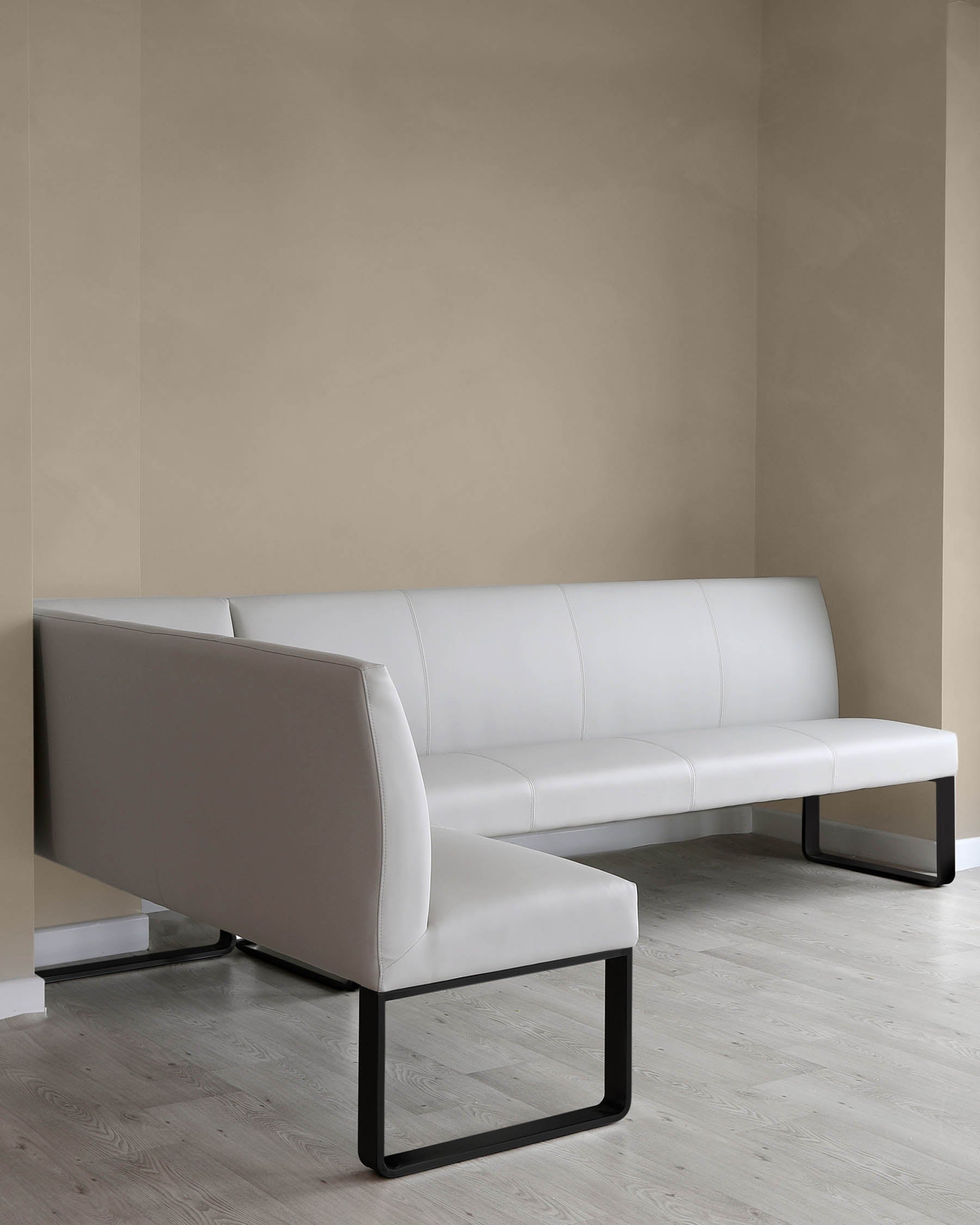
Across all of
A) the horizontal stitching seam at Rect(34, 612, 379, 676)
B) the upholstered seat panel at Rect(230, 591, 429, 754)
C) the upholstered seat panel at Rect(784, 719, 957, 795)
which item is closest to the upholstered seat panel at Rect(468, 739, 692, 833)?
the upholstered seat panel at Rect(230, 591, 429, 754)

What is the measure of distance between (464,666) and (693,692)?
864mm

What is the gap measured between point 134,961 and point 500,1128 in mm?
1314

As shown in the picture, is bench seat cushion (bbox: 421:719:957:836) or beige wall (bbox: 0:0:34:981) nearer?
beige wall (bbox: 0:0:34:981)

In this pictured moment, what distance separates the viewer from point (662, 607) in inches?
175

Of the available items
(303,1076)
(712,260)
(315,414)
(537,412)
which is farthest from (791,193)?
(303,1076)

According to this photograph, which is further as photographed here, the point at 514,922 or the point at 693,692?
the point at 693,692

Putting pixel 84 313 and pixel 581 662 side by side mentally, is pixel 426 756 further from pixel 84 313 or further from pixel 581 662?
pixel 84 313

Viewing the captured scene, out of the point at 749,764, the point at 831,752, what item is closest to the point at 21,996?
the point at 749,764

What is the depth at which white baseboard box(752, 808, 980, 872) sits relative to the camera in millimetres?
4539

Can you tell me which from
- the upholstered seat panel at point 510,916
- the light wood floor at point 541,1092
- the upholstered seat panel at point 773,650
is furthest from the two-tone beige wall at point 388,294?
the upholstered seat panel at point 510,916

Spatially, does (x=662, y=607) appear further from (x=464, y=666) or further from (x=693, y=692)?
(x=464, y=666)

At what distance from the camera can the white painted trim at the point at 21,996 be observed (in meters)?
3.03

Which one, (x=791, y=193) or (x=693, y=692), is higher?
(x=791, y=193)

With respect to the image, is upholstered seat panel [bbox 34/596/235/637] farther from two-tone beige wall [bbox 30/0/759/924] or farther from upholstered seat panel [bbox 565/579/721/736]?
upholstered seat panel [bbox 565/579/721/736]
